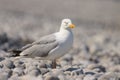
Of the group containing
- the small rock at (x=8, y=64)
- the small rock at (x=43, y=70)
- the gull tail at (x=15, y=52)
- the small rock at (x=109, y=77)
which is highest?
the gull tail at (x=15, y=52)

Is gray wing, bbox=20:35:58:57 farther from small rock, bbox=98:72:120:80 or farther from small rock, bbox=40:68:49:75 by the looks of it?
small rock, bbox=98:72:120:80

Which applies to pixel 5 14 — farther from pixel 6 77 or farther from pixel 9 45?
pixel 6 77

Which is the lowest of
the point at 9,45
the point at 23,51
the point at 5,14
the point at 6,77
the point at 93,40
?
the point at 6,77

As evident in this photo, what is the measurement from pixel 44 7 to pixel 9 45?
2514cm

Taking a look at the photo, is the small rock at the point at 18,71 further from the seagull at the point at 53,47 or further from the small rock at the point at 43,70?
the seagull at the point at 53,47

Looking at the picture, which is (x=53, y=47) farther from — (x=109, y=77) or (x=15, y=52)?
(x=109, y=77)

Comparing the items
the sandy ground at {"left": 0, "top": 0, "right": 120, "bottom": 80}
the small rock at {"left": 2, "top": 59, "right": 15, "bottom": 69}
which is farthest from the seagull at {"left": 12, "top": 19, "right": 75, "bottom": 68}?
the small rock at {"left": 2, "top": 59, "right": 15, "bottom": 69}

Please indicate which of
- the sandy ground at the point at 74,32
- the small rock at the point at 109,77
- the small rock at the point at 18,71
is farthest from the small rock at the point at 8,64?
the small rock at the point at 109,77

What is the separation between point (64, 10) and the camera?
40.9 m

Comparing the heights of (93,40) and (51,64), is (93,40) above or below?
above

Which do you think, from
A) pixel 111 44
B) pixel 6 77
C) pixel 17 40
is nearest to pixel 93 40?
pixel 111 44

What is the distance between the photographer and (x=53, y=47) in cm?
1185

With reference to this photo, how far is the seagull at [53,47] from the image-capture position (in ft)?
→ 38.7

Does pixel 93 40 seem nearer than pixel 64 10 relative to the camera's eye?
Yes
